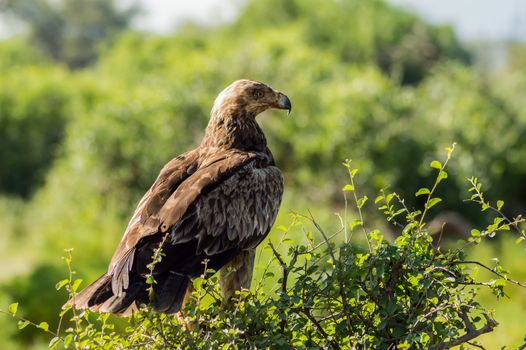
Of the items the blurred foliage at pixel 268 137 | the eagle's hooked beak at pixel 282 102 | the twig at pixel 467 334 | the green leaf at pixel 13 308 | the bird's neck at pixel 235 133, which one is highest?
the blurred foliage at pixel 268 137

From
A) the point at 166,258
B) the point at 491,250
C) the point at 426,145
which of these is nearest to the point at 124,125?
the point at 426,145

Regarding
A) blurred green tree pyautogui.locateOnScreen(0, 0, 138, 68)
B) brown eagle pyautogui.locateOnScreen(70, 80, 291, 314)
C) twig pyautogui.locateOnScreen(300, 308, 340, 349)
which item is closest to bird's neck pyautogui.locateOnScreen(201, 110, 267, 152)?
brown eagle pyautogui.locateOnScreen(70, 80, 291, 314)

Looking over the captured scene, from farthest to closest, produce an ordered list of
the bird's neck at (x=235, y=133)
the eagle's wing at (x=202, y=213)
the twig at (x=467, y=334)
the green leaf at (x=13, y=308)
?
the bird's neck at (x=235, y=133) < the eagle's wing at (x=202, y=213) < the green leaf at (x=13, y=308) < the twig at (x=467, y=334)

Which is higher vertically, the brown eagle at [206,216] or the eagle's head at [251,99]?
the eagle's head at [251,99]

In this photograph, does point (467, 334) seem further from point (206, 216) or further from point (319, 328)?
point (206, 216)

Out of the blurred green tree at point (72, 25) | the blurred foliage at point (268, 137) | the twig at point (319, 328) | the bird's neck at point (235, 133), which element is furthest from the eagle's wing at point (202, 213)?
the blurred green tree at point (72, 25)

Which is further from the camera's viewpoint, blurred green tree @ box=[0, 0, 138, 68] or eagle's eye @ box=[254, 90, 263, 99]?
blurred green tree @ box=[0, 0, 138, 68]

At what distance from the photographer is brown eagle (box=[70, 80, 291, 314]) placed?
4.29m

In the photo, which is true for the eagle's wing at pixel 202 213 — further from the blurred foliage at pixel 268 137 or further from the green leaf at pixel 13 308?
the blurred foliage at pixel 268 137

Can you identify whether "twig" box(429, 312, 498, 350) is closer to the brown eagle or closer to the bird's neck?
the brown eagle

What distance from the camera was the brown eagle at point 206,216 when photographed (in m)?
4.29

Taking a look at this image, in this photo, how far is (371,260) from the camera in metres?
3.45

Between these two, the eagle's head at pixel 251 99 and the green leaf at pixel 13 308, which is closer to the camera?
the green leaf at pixel 13 308

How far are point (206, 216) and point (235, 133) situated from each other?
850mm
